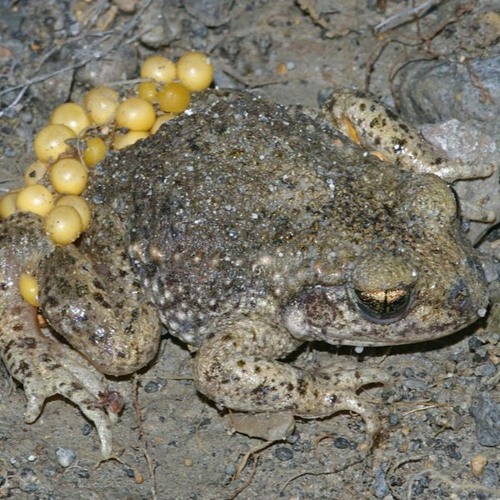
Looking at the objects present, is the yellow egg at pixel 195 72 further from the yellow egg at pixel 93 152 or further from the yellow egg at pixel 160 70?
the yellow egg at pixel 93 152

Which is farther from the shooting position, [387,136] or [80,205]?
[387,136]

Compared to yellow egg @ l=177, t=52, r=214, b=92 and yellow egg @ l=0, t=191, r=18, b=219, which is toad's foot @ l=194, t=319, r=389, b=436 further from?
yellow egg @ l=177, t=52, r=214, b=92

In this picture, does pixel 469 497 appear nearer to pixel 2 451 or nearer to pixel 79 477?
pixel 79 477

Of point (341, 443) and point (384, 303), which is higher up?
point (384, 303)

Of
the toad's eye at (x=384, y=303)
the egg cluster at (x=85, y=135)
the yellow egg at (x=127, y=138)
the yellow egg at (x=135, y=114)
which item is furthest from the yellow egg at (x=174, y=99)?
the toad's eye at (x=384, y=303)

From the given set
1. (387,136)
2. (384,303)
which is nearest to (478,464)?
(384,303)

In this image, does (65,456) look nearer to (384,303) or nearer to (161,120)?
(384,303)

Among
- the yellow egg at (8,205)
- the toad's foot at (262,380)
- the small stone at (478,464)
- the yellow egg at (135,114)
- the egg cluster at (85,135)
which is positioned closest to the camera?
the small stone at (478,464)

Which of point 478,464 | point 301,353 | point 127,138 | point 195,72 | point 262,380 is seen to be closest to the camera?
point 478,464
